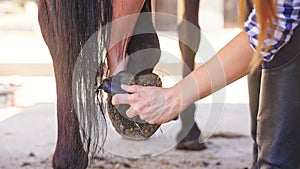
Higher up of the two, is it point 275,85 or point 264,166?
point 275,85

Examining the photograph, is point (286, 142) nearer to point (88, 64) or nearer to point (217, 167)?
point (88, 64)

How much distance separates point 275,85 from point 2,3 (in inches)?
141

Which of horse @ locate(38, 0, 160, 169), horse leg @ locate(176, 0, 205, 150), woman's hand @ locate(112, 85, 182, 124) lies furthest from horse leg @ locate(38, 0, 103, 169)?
horse leg @ locate(176, 0, 205, 150)

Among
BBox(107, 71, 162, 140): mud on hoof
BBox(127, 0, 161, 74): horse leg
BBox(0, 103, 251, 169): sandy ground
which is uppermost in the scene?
BBox(127, 0, 161, 74): horse leg

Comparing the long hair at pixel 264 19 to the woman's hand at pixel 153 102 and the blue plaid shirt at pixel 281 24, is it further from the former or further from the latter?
the woman's hand at pixel 153 102

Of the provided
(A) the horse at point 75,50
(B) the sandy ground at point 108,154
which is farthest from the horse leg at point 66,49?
(B) the sandy ground at point 108,154

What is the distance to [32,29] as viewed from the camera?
402cm

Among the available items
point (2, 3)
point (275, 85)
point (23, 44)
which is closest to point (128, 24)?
→ point (275, 85)

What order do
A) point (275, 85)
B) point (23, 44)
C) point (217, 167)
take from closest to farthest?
point (275, 85) < point (217, 167) < point (23, 44)

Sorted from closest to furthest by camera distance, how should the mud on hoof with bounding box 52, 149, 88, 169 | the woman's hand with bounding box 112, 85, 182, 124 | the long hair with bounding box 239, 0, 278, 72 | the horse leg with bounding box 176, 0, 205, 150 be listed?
1. the long hair with bounding box 239, 0, 278, 72
2. the woman's hand with bounding box 112, 85, 182, 124
3. the mud on hoof with bounding box 52, 149, 88, 169
4. the horse leg with bounding box 176, 0, 205, 150

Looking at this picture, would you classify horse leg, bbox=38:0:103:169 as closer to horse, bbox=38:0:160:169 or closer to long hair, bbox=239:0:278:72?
horse, bbox=38:0:160:169

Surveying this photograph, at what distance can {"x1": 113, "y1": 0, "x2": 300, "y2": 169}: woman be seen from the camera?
2.40 ft

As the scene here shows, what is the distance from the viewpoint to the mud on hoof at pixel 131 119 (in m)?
0.82

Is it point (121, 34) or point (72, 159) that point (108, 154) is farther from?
point (121, 34)
